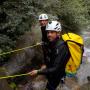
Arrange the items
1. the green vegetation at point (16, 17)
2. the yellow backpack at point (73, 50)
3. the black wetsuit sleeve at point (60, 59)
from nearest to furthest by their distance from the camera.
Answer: the black wetsuit sleeve at point (60, 59), the yellow backpack at point (73, 50), the green vegetation at point (16, 17)

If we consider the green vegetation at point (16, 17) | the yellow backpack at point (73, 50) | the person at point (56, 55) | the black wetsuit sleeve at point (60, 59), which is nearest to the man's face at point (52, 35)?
the person at point (56, 55)

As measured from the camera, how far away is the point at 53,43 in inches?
204

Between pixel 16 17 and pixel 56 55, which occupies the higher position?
pixel 16 17

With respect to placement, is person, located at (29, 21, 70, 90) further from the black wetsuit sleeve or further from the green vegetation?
the green vegetation

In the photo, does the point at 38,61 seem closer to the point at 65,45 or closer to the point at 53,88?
the point at 53,88

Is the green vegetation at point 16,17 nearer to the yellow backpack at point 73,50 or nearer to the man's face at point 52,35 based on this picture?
the man's face at point 52,35

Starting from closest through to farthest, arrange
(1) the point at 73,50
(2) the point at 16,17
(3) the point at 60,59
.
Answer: (3) the point at 60,59 → (1) the point at 73,50 → (2) the point at 16,17

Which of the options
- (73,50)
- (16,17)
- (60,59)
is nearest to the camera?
(60,59)

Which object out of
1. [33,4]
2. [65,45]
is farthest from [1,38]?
[65,45]

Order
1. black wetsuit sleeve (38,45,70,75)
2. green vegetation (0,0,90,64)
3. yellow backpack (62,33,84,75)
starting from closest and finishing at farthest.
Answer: black wetsuit sleeve (38,45,70,75)
yellow backpack (62,33,84,75)
green vegetation (0,0,90,64)

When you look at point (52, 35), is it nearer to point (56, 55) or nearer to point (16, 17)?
point (56, 55)

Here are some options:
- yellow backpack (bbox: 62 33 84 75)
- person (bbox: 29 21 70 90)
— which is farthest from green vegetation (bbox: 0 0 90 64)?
yellow backpack (bbox: 62 33 84 75)

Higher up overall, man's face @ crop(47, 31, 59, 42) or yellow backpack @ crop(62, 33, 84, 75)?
man's face @ crop(47, 31, 59, 42)

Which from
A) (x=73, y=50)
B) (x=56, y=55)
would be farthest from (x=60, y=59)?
(x=73, y=50)
